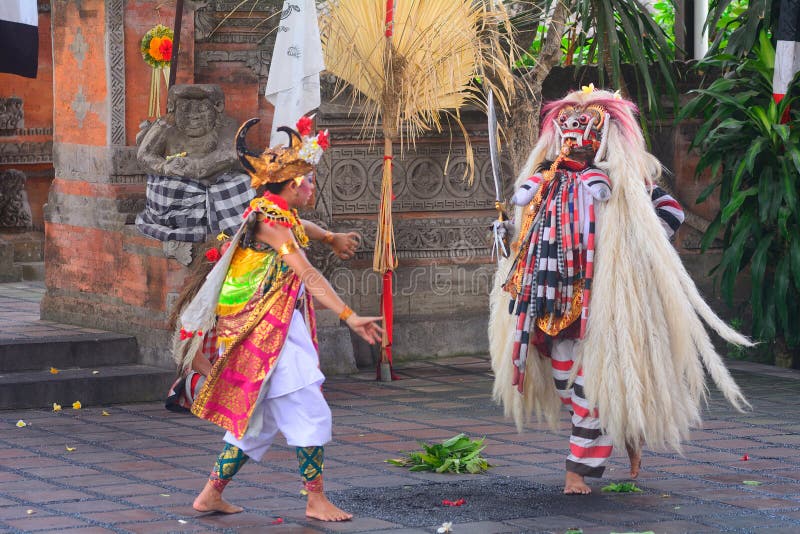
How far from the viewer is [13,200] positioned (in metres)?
12.7

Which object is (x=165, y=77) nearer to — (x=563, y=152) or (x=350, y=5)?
(x=350, y=5)

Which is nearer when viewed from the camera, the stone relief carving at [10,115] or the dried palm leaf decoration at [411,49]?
the dried palm leaf decoration at [411,49]

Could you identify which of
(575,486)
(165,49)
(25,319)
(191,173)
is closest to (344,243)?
(575,486)

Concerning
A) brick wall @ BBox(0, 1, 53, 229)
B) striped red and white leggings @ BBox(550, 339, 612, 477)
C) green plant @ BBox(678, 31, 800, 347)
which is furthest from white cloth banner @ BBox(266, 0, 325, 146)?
brick wall @ BBox(0, 1, 53, 229)

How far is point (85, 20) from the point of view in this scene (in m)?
9.52

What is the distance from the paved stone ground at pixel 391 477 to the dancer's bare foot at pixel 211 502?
4 cm

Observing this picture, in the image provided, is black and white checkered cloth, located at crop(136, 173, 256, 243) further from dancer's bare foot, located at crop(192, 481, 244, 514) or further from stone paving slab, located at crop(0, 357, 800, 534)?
dancer's bare foot, located at crop(192, 481, 244, 514)

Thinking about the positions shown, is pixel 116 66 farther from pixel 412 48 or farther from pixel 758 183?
pixel 758 183

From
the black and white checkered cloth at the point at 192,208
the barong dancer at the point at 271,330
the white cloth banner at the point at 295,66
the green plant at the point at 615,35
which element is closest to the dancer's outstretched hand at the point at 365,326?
the barong dancer at the point at 271,330

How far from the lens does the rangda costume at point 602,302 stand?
6.12 metres

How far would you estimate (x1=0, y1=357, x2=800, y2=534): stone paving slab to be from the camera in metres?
5.71

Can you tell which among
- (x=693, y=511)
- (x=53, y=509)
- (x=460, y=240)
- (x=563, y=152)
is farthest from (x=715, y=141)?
(x=53, y=509)

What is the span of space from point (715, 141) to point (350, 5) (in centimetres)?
274

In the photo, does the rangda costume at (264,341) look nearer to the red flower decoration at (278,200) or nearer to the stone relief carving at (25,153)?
the red flower decoration at (278,200)
